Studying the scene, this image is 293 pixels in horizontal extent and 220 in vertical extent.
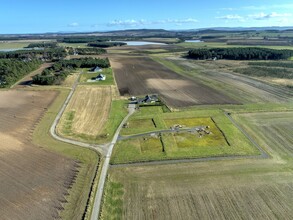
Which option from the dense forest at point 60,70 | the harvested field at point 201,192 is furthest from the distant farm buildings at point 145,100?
the dense forest at point 60,70

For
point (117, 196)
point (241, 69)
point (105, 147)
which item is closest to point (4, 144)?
point (105, 147)

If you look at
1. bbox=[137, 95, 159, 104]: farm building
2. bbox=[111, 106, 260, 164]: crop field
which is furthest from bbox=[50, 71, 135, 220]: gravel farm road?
bbox=[137, 95, 159, 104]: farm building

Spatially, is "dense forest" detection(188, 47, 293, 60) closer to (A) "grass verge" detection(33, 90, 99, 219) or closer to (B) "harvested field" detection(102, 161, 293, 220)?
(A) "grass verge" detection(33, 90, 99, 219)

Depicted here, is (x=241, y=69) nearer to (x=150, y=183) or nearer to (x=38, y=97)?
(x=38, y=97)

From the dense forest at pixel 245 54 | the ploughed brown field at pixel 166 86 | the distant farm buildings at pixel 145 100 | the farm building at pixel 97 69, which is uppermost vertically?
the dense forest at pixel 245 54

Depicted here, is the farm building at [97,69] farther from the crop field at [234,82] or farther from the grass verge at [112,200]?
the grass verge at [112,200]

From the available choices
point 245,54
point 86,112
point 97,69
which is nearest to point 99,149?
point 86,112

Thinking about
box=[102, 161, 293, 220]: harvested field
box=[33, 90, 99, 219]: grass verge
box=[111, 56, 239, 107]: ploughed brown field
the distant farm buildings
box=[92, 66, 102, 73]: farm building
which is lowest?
box=[102, 161, 293, 220]: harvested field

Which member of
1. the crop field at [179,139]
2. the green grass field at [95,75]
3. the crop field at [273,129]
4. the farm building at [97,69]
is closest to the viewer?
the crop field at [179,139]
